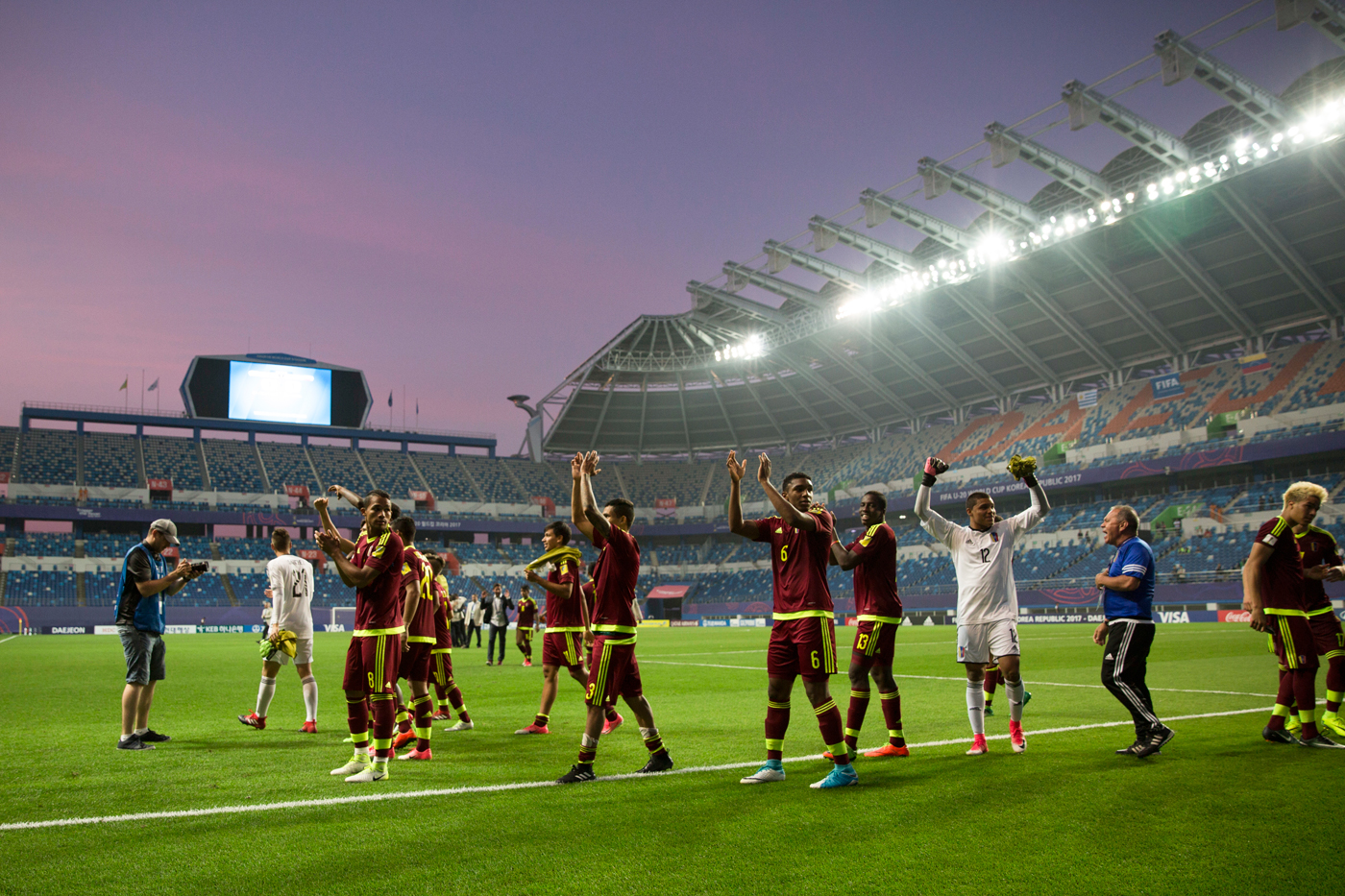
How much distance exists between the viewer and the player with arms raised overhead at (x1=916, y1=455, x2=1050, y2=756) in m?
8.02

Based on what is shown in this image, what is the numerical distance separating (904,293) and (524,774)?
42885mm

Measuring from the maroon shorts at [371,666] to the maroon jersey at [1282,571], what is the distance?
774 centimetres

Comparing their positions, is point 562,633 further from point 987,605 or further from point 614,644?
point 987,605

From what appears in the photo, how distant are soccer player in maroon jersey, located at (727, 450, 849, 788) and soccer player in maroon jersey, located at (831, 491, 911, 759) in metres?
0.94

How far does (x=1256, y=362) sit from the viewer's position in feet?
154

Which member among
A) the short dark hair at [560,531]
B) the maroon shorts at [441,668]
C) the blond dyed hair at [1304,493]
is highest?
the blond dyed hair at [1304,493]

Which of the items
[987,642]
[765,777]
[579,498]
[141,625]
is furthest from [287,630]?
[987,642]

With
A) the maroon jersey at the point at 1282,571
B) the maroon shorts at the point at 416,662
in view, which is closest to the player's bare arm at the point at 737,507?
the maroon shorts at the point at 416,662

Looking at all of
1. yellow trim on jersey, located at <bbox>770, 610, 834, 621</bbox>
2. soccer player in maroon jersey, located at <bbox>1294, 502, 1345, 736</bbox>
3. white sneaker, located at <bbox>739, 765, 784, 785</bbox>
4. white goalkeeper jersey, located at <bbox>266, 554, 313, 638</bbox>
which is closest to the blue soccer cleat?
white sneaker, located at <bbox>739, 765, 784, 785</bbox>

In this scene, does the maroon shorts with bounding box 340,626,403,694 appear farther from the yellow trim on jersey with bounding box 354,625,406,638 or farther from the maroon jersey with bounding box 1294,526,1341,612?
the maroon jersey with bounding box 1294,526,1341,612

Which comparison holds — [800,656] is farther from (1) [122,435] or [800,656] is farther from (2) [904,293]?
(1) [122,435]

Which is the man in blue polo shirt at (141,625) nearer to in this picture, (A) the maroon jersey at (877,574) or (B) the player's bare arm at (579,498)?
(B) the player's bare arm at (579,498)

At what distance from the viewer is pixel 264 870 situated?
469 centimetres

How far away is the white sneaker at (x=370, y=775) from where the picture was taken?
717 centimetres
